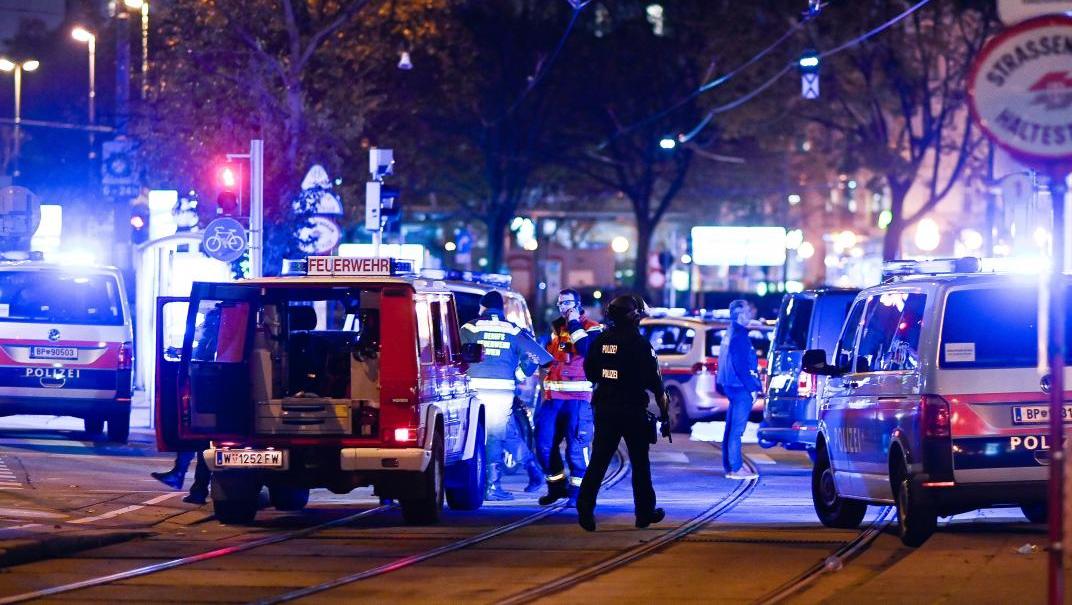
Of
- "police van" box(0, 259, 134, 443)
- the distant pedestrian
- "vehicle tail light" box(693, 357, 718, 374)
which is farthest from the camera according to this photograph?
"vehicle tail light" box(693, 357, 718, 374)

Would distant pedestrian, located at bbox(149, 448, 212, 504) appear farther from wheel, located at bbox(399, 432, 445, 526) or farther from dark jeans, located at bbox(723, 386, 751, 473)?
dark jeans, located at bbox(723, 386, 751, 473)

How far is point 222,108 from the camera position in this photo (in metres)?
29.9

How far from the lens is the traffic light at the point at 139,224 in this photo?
1159 inches

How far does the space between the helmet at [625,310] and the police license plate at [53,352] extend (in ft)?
32.2

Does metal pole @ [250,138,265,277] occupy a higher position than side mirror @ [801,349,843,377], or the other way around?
metal pole @ [250,138,265,277]

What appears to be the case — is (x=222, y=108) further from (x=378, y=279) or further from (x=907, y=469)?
(x=907, y=469)

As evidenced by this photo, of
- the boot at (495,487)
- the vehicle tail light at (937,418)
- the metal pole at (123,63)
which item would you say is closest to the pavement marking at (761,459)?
the boot at (495,487)

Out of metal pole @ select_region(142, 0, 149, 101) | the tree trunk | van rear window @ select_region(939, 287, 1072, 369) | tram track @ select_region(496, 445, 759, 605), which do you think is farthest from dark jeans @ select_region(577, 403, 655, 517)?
the tree trunk

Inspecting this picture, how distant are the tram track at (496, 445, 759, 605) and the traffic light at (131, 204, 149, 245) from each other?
14546 mm

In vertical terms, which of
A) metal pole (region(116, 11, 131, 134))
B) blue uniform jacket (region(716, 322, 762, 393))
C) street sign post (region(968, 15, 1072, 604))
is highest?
metal pole (region(116, 11, 131, 134))

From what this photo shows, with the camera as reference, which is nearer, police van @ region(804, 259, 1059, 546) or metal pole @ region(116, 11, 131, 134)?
police van @ region(804, 259, 1059, 546)

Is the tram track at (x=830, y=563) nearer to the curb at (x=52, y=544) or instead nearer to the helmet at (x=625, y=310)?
the helmet at (x=625, y=310)

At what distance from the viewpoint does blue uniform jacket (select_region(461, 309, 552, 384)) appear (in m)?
17.4

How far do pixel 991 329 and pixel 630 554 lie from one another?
2.80 metres
